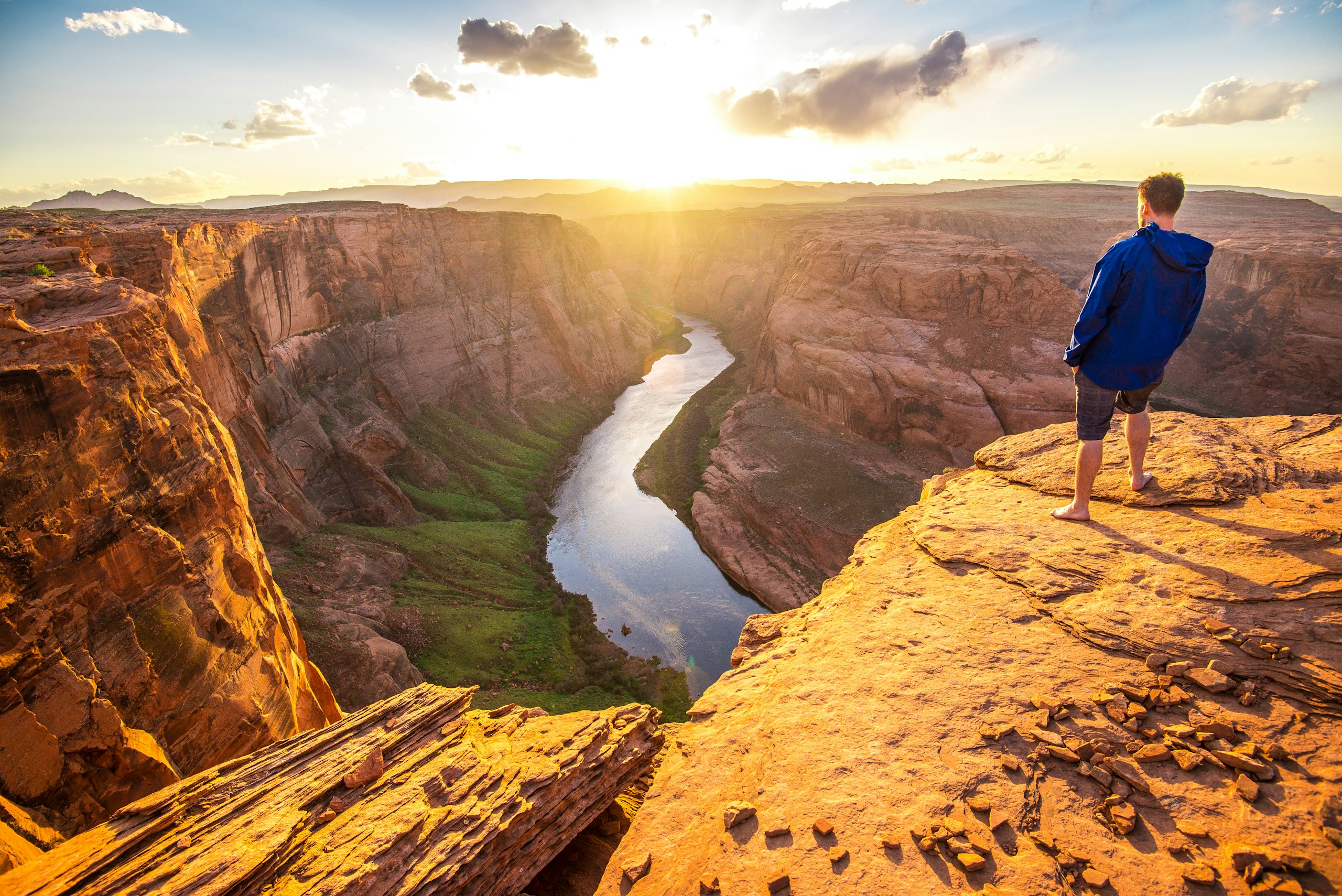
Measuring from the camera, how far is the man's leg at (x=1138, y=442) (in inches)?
291

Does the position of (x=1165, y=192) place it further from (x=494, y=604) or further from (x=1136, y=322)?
(x=494, y=604)

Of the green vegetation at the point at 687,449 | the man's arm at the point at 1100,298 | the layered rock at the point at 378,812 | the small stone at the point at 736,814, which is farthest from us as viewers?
the green vegetation at the point at 687,449

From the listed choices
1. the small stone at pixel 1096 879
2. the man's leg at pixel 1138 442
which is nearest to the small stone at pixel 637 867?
the small stone at pixel 1096 879

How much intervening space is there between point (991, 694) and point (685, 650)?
24.3 metres

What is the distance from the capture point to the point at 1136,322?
721cm

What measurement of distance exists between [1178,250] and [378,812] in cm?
1042

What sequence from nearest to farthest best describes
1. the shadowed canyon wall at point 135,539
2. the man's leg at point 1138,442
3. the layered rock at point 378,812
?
1. the layered rock at point 378,812
2. the man's leg at point 1138,442
3. the shadowed canyon wall at point 135,539

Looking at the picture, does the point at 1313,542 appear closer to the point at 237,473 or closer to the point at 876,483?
the point at 237,473

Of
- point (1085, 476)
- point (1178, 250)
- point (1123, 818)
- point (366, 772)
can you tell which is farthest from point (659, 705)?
point (1178, 250)

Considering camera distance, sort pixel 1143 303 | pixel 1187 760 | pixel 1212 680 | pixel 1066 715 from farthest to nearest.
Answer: pixel 1143 303 < pixel 1066 715 < pixel 1212 680 < pixel 1187 760

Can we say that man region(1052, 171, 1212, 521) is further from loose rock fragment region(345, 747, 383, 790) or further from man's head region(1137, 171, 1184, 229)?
loose rock fragment region(345, 747, 383, 790)

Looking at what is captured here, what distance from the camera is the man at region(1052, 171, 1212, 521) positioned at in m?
7.03

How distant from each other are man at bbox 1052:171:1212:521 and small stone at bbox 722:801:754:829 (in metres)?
5.41

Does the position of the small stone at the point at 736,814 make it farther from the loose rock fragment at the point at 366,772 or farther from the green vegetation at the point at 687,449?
the green vegetation at the point at 687,449
